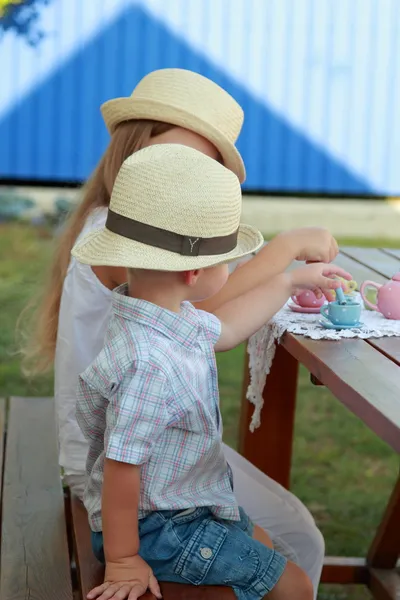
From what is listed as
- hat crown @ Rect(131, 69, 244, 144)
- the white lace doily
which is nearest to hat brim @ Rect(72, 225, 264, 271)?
the white lace doily

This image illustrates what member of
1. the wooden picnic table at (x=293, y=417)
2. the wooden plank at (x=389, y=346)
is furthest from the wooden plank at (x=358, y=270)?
the wooden plank at (x=389, y=346)

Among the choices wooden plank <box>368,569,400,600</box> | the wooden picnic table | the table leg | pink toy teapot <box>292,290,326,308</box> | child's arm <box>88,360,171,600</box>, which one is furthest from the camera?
wooden plank <box>368,569,400,600</box>

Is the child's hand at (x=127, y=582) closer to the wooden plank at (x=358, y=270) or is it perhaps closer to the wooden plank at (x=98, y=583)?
the wooden plank at (x=98, y=583)

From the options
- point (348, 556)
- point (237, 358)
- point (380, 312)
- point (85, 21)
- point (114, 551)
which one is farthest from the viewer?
point (85, 21)

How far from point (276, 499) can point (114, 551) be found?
68 centimetres

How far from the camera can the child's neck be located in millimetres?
1762

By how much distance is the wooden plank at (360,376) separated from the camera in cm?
147

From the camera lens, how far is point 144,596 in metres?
1.66

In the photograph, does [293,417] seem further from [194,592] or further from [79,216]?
[194,592]

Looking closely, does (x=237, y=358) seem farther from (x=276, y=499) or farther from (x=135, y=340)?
(x=135, y=340)

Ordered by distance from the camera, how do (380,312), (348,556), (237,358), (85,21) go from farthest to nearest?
(85,21)
(237,358)
(348,556)
(380,312)

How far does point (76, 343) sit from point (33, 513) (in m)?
0.41

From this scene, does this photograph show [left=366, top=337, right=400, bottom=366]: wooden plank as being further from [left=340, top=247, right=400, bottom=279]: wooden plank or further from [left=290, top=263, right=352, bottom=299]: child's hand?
[left=340, top=247, right=400, bottom=279]: wooden plank

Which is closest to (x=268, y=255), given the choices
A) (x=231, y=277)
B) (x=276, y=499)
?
(x=231, y=277)
